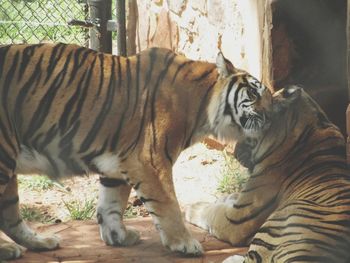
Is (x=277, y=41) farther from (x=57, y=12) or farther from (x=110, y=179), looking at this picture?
(x=57, y=12)

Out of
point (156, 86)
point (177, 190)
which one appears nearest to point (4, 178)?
point (156, 86)

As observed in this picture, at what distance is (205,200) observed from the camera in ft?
19.4

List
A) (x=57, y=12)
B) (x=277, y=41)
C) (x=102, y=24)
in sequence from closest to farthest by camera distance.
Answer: (x=277, y=41) → (x=102, y=24) → (x=57, y=12)

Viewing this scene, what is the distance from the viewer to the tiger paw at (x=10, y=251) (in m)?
4.64

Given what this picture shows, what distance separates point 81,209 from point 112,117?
1320 millimetres

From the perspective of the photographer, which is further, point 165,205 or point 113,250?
point 113,250

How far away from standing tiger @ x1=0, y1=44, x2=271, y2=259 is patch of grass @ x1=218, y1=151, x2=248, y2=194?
42.8 inches

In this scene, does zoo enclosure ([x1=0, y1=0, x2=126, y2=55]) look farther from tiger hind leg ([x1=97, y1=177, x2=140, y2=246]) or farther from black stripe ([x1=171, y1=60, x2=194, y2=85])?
tiger hind leg ([x1=97, y1=177, x2=140, y2=246])

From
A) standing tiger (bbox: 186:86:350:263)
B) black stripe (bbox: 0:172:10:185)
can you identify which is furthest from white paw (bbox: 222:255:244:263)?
black stripe (bbox: 0:172:10:185)

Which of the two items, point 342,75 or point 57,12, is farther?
point 57,12

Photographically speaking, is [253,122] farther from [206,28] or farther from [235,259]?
[206,28]

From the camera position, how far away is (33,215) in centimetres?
582

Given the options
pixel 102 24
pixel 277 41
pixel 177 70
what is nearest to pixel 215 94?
pixel 177 70

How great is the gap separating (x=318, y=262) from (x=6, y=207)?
6.34ft
